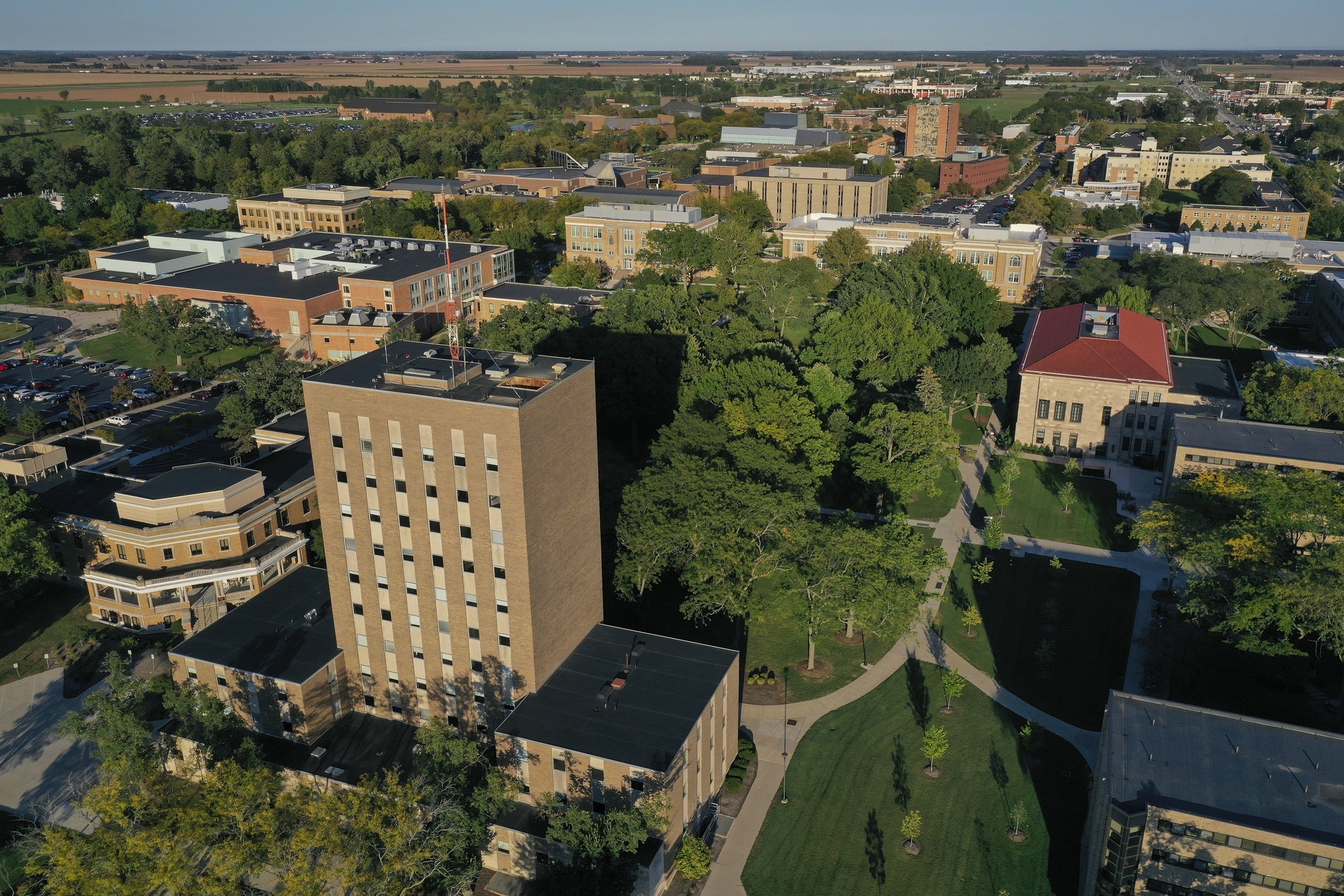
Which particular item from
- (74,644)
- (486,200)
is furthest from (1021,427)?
(486,200)

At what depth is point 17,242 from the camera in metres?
163

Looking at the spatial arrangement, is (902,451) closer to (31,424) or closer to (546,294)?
(546,294)

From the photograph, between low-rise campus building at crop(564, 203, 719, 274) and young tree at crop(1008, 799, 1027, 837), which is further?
low-rise campus building at crop(564, 203, 719, 274)

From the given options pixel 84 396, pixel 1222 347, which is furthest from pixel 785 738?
pixel 1222 347

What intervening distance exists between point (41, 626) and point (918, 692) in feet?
181

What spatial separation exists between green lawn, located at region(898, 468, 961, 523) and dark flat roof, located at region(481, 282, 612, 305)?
54.4m

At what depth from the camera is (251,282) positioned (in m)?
126

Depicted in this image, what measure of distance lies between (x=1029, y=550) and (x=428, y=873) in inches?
1976

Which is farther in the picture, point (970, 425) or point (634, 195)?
point (634, 195)

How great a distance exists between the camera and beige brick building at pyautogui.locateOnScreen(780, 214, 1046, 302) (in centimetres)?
13800

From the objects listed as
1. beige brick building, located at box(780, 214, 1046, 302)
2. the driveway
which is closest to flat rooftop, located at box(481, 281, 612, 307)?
beige brick building, located at box(780, 214, 1046, 302)

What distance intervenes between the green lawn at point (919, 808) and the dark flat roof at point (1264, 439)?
3188 cm

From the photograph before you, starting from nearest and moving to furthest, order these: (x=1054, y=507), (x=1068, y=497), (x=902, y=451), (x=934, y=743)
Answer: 1. (x=934, y=743)
2. (x=902, y=451)
3. (x=1068, y=497)
4. (x=1054, y=507)

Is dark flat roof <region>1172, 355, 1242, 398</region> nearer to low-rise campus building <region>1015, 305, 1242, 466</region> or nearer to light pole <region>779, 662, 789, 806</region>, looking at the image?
low-rise campus building <region>1015, 305, 1242, 466</region>
